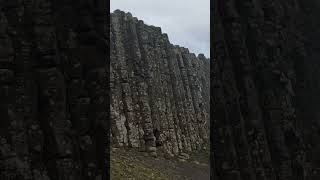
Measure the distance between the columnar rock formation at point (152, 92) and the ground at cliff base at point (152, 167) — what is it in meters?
1.26

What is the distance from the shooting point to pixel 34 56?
5.47 meters

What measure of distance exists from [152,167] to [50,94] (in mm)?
47579

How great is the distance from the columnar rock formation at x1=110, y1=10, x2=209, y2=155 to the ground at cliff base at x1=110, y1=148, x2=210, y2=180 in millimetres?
1257

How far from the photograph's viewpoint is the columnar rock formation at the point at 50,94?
5324 millimetres

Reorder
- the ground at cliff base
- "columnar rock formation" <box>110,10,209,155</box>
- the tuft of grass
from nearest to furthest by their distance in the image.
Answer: the tuft of grass → the ground at cliff base → "columnar rock formation" <box>110,10,209,155</box>

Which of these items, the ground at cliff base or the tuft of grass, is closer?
the tuft of grass
